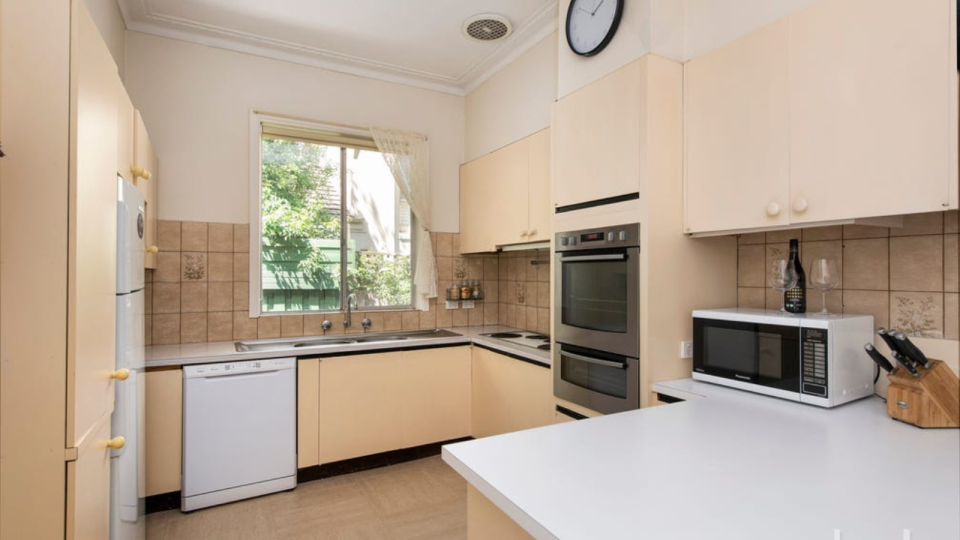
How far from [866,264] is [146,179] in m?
2.91

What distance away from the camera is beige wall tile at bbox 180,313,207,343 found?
9.55ft

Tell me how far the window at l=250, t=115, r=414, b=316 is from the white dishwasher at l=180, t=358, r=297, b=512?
2.10 ft

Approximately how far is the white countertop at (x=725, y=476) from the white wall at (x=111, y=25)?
2404 millimetres

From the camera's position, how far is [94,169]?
1.22 m

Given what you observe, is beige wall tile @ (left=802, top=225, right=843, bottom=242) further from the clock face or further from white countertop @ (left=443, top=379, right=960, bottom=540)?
the clock face

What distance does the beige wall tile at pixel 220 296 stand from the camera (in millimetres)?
2993

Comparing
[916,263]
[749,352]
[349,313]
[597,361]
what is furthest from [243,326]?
[916,263]

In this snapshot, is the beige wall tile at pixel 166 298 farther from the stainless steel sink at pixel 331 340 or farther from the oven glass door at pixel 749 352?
the oven glass door at pixel 749 352

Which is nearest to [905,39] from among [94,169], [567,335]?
[567,335]

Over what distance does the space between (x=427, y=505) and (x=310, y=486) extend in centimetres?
73

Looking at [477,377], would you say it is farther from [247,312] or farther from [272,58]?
[272,58]

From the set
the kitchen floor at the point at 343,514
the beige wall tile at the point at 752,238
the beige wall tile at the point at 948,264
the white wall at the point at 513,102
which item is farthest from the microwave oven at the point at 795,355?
the white wall at the point at 513,102

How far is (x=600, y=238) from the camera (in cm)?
212

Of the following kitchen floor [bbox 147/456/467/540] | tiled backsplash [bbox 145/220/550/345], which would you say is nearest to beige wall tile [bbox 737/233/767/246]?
tiled backsplash [bbox 145/220/550/345]
